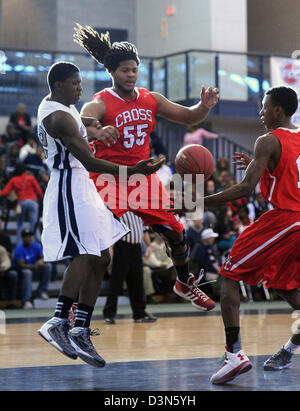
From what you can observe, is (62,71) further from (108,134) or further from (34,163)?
(34,163)

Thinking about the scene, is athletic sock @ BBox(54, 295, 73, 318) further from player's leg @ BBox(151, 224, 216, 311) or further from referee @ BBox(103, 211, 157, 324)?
referee @ BBox(103, 211, 157, 324)

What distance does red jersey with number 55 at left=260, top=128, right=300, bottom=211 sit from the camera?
4.34 metres

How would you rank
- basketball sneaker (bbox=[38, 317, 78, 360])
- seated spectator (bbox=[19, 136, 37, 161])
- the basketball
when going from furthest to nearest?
seated spectator (bbox=[19, 136, 37, 161]) < the basketball < basketball sneaker (bbox=[38, 317, 78, 360])

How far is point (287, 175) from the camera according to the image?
14.3 feet

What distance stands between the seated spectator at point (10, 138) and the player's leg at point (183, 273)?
828 cm

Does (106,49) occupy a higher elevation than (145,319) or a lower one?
higher

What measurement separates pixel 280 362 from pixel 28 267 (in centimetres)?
644

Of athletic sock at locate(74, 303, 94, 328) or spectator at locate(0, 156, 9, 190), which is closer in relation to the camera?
athletic sock at locate(74, 303, 94, 328)

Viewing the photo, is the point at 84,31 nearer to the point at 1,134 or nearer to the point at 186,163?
the point at 186,163

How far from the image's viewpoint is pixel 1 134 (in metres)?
14.5

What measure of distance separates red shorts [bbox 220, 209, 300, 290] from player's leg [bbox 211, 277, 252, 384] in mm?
81

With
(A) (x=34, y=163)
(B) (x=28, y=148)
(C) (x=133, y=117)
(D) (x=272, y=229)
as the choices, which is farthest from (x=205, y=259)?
(D) (x=272, y=229)

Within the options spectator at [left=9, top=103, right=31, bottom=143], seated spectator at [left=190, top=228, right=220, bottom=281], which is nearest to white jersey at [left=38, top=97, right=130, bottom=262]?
seated spectator at [left=190, top=228, right=220, bottom=281]
